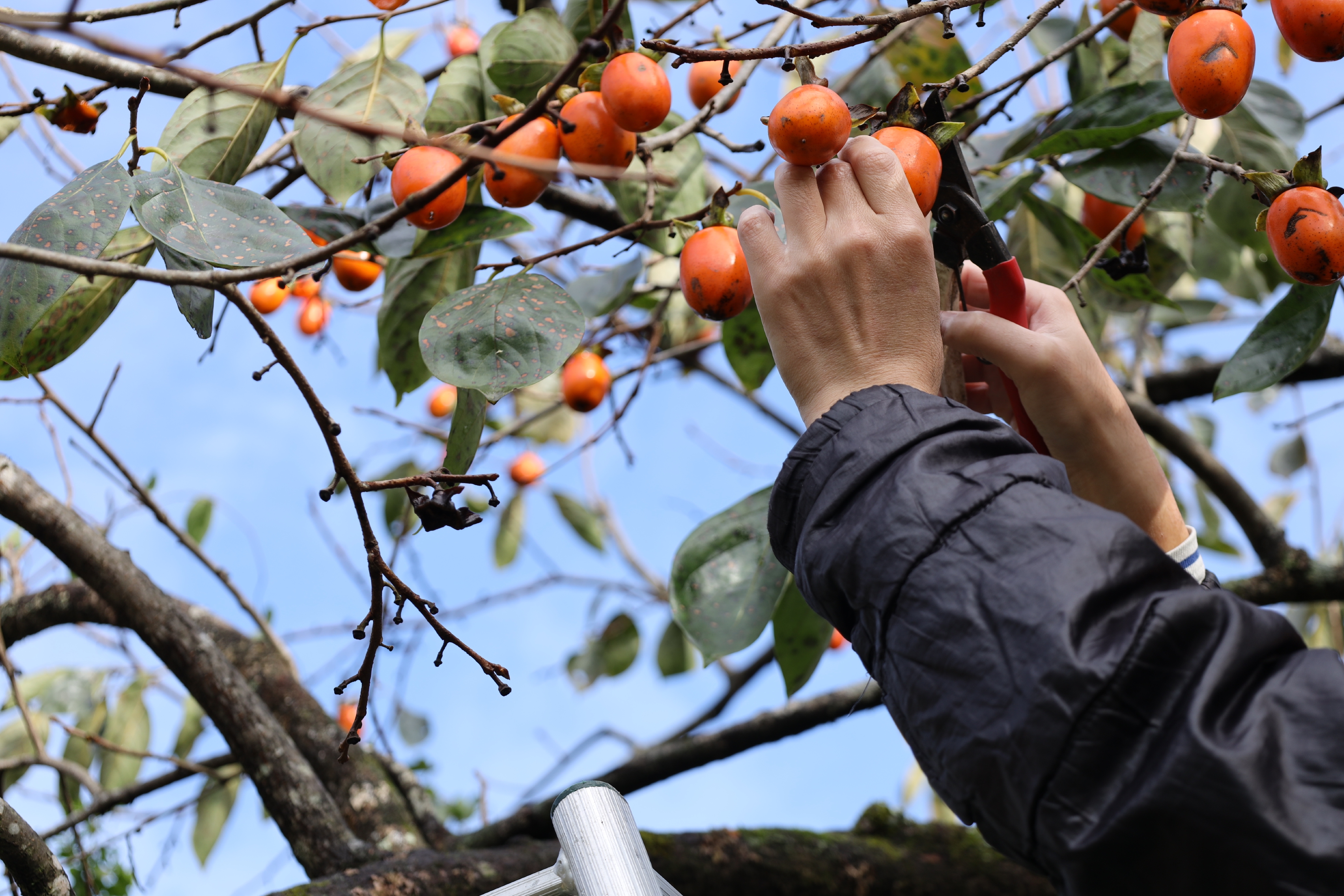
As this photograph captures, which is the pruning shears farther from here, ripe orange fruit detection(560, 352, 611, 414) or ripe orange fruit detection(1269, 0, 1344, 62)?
ripe orange fruit detection(560, 352, 611, 414)

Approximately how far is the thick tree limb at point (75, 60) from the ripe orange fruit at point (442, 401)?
1163 mm

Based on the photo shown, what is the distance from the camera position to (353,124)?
0.45 m

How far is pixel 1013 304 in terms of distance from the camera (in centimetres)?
92

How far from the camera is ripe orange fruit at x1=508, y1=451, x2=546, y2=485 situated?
2.61 meters

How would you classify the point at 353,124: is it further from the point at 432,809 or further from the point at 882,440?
the point at 432,809

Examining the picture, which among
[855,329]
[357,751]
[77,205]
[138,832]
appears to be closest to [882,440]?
[855,329]

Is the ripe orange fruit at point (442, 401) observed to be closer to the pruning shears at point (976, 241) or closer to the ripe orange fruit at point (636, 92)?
the ripe orange fruit at point (636, 92)

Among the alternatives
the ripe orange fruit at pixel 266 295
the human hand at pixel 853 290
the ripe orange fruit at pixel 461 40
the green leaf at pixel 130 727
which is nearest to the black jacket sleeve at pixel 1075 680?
the human hand at pixel 853 290

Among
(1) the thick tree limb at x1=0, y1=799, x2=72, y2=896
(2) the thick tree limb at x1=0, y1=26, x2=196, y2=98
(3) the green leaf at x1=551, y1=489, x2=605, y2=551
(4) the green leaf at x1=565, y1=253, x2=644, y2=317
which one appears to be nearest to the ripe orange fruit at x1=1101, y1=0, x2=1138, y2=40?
(4) the green leaf at x1=565, y1=253, x2=644, y2=317

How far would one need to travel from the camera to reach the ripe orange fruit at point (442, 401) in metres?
2.31

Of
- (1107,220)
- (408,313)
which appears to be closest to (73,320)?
(408,313)

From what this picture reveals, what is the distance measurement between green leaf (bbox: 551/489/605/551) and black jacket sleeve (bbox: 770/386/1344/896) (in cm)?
229

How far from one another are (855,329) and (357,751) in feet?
4.26

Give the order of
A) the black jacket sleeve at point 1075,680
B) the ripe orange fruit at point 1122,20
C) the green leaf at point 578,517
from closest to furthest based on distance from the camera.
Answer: the black jacket sleeve at point 1075,680 < the ripe orange fruit at point 1122,20 < the green leaf at point 578,517
